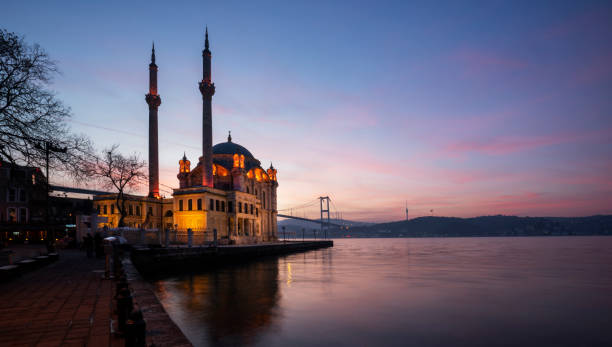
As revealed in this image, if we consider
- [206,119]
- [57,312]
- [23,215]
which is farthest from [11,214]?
[57,312]

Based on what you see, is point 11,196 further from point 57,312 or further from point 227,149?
point 57,312

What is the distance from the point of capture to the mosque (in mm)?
48781

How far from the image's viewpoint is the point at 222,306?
16.0 m

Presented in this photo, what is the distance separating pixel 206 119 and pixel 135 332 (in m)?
49.6

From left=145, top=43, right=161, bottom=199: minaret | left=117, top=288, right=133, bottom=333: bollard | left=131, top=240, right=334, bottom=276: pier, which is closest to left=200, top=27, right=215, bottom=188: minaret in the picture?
left=145, top=43, right=161, bottom=199: minaret

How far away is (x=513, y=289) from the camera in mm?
22250

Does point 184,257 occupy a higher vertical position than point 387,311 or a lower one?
higher

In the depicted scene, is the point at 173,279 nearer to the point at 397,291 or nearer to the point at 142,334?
the point at 397,291

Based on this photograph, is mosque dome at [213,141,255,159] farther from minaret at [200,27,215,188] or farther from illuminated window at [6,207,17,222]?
illuminated window at [6,207,17,222]

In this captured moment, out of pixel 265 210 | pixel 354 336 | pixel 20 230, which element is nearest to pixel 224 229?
pixel 265 210

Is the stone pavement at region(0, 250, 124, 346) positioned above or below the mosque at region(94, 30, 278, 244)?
below

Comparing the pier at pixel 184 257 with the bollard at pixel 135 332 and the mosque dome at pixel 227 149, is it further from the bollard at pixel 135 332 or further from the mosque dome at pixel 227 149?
the mosque dome at pixel 227 149

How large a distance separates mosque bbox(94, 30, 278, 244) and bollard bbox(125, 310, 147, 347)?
4009cm

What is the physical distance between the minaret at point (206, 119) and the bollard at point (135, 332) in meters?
47.6
